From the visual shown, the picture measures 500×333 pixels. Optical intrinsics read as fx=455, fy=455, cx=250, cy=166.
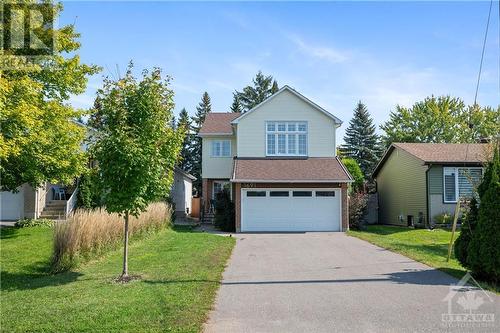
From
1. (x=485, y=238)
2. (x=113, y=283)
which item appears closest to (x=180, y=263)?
(x=113, y=283)

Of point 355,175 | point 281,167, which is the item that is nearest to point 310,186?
point 281,167

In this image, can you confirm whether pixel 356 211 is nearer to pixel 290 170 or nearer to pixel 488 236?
pixel 290 170

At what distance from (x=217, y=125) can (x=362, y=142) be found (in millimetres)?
25386

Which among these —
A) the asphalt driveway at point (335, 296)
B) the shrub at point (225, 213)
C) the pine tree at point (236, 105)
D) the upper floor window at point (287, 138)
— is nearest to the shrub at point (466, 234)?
the asphalt driveway at point (335, 296)

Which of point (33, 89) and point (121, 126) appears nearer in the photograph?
point (121, 126)

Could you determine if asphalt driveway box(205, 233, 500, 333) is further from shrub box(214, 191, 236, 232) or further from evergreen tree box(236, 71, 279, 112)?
evergreen tree box(236, 71, 279, 112)

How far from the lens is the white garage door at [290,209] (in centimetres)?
2427

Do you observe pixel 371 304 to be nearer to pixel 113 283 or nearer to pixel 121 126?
pixel 113 283

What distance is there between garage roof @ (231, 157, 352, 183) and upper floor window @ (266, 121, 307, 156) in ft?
1.94

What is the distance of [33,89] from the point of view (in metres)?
16.1

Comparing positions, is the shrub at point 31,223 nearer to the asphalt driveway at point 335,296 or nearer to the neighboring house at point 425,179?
the asphalt driveway at point 335,296

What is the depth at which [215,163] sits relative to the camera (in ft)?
101

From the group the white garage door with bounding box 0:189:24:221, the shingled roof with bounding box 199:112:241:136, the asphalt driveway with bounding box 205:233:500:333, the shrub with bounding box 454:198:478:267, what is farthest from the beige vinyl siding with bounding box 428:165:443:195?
the white garage door with bounding box 0:189:24:221

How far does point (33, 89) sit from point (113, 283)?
368 inches
